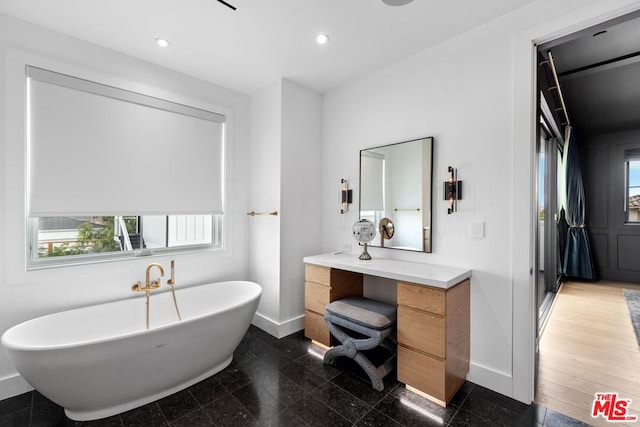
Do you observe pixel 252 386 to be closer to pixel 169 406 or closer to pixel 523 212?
pixel 169 406

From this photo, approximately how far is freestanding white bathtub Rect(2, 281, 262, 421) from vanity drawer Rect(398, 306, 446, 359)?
1133 millimetres

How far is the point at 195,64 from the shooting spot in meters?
2.56

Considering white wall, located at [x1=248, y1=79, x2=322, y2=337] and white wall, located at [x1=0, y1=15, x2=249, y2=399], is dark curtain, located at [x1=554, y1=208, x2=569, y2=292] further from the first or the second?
white wall, located at [x1=0, y1=15, x2=249, y2=399]

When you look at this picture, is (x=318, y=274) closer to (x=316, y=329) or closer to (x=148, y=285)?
(x=316, y=329)

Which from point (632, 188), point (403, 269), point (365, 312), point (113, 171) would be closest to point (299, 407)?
point (365, 312)

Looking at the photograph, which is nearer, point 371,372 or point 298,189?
point 371,372

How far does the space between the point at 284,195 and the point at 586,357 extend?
9.76ft

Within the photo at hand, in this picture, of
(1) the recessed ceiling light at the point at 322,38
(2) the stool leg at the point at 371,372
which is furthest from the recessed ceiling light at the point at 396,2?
(2) the stool leg at the point at 371,372

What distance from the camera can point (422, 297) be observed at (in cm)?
185

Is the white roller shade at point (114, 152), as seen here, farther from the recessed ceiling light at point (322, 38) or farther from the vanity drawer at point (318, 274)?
the recessed ceiling light at point (322, 38)

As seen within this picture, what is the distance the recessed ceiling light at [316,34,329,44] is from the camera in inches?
85.0

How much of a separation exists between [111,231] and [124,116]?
100cm

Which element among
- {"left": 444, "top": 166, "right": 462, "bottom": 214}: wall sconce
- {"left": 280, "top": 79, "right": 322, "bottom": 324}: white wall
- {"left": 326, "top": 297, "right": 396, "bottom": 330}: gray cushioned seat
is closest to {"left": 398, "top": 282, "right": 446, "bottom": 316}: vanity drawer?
{"left": 326, "top": 297, "right": 396, "bottom": 330}: gray cushioned seat

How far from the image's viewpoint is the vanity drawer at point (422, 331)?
1764 millimetres
